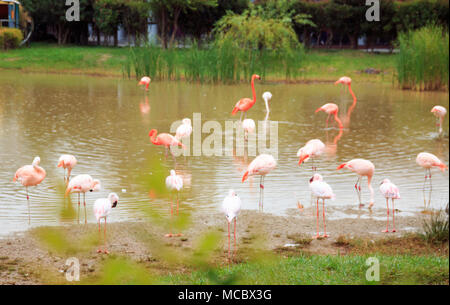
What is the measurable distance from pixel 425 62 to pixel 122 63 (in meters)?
16.6

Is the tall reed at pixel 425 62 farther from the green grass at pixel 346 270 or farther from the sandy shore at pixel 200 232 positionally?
the sandy shore at pixel 200 232

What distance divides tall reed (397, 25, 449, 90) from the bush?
15953 mm

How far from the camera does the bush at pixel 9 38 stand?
19438 mm

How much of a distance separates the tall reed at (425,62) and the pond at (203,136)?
14cm

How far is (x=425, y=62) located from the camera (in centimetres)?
405

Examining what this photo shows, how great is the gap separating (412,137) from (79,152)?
455 cm

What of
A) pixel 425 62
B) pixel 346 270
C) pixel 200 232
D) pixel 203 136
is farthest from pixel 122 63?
pixel 346 270

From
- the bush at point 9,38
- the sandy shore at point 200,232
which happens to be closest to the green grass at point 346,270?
the sandy shore at point 200,232

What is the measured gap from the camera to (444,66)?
267 centimetres

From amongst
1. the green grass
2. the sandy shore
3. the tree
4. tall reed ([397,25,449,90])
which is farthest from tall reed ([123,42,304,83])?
the green grass

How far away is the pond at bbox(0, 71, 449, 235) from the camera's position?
18.6 ft

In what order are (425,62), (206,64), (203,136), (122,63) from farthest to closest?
1. (122,63)
2. (206,64)
3. (203,136)
4. (425,62)

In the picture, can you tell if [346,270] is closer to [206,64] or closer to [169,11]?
[206,64]
